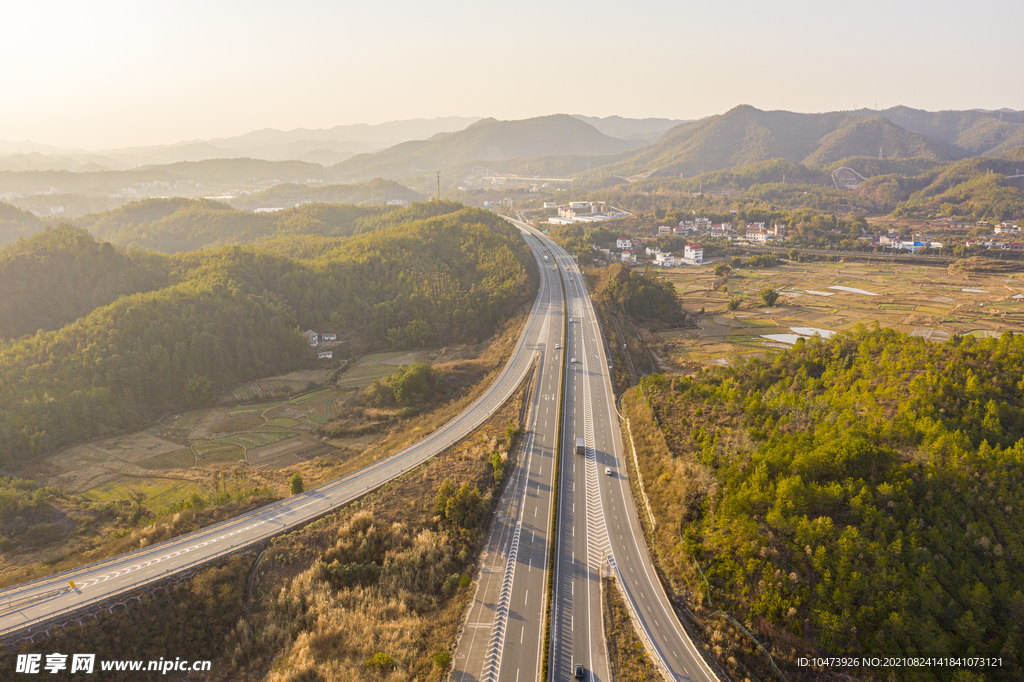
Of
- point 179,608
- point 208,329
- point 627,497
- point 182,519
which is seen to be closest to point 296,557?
point 179,608

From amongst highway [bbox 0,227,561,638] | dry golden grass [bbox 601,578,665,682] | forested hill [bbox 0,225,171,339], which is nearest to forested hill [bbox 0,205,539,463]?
forested hill [bbox 0,225,171,339]

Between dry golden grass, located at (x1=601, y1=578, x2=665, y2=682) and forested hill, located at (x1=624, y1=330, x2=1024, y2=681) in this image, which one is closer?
forested hill, located at (x1=624, y1=330, x2=1024, y2=681)

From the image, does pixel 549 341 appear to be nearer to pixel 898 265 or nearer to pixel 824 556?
pixel 824 556

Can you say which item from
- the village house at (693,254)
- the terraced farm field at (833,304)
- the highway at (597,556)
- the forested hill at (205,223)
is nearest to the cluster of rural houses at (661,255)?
the village house at (693,254)

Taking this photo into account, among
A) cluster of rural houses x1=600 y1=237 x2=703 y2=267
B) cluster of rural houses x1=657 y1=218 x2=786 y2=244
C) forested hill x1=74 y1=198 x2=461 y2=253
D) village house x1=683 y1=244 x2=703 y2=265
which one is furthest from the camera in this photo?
cluster of rural houses x1=657 y1=218 x2=786 y2=244

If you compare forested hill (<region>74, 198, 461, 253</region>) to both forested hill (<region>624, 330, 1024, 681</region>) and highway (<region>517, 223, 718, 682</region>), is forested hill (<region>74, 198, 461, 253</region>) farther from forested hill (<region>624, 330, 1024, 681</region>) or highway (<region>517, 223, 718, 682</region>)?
forested hill (<region>624, 330, 1024, 681</region>)

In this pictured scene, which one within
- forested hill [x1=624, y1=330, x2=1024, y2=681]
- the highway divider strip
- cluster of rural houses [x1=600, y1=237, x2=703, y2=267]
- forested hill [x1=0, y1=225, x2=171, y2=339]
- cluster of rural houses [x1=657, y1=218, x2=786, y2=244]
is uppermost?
cluster of rural houses [x1=657, y1=218, x2=786, y2=244]

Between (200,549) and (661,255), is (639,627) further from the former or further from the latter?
(661,255)

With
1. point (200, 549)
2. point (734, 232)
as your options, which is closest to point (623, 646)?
point (200, 549)
